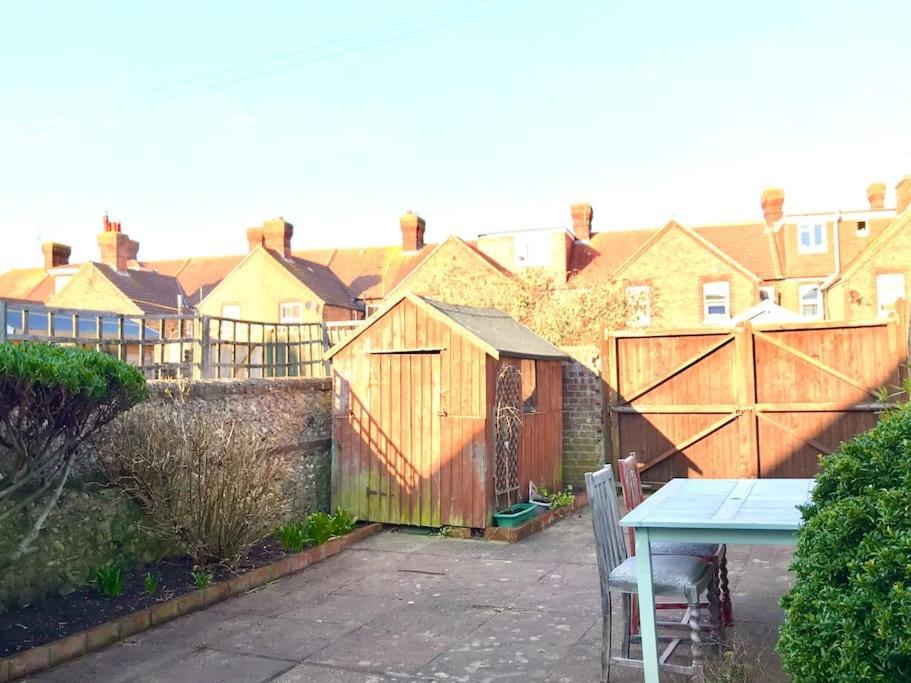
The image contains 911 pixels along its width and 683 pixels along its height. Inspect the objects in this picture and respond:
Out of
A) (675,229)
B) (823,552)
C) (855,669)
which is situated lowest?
(855,669)

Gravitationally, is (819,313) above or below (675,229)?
below

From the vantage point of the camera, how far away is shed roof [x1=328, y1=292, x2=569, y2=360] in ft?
30.6

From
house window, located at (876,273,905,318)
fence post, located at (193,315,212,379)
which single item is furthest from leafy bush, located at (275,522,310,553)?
house window, located at (876,273,905,318)

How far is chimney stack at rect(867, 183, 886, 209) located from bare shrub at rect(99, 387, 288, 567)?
30.4 m

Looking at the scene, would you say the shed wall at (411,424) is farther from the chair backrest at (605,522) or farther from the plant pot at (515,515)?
the chair backrest at (605,522)

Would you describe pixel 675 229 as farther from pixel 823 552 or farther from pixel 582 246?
pixel 823 552

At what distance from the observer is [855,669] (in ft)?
9.39

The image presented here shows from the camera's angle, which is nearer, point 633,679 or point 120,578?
point 633,679

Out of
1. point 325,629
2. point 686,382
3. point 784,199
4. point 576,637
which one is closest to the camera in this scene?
point 576,637

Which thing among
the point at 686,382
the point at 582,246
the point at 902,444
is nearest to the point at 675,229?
the point at 582,246

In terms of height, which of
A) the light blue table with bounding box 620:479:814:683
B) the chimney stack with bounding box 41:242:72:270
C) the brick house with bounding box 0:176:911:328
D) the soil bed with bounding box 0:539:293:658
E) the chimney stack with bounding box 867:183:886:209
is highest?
the chimney stack with bounding box 867:183:886:209

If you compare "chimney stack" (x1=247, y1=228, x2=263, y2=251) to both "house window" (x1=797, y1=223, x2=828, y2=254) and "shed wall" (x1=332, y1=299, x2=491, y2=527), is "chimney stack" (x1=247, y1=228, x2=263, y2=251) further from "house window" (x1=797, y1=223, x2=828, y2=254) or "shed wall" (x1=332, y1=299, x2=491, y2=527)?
"shed wall" (x1=332, y1=299, x2=491, y2=527)

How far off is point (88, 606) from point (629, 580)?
4.25 metres

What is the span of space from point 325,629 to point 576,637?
1893 mm
